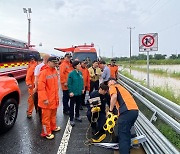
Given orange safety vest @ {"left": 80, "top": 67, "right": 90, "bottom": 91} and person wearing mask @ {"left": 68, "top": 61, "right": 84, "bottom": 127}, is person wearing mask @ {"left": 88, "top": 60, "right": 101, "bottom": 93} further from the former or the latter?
person wearing mask @ {"left": 68, "top": 61, "right": 84, "bottom": 127}

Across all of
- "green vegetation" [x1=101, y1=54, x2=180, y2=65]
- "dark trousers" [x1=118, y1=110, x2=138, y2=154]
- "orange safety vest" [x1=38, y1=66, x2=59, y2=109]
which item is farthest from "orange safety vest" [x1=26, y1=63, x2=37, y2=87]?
"green vegetation" [x1=101, y1=54, x2=180, y2=65]

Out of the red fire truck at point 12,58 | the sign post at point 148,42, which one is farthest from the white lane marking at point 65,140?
the red fire truck at point 12,58

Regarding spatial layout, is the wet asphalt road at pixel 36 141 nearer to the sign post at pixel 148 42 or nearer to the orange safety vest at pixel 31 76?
the orange safety vest at pixel 31 76

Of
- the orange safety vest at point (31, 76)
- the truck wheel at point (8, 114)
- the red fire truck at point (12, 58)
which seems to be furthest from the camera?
the red fire truck at point (12, 58)

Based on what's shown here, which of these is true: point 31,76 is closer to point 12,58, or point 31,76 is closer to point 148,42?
point 148,42

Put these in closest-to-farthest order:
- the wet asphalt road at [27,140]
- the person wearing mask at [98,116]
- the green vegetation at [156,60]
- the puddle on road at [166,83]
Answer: the wet asphalt road at [27,140] < the person wearing mask at [98,116] < the puddle on road at [166,83] < the green vegetation at [156,60]

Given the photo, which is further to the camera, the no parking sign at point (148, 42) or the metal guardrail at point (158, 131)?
the no parking sign at point (148, 42)

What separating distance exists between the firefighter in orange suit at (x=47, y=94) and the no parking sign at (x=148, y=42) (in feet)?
Answer: 12.2

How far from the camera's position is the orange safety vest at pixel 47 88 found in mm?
4953

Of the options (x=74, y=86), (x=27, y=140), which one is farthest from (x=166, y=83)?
(x=27, y=140)

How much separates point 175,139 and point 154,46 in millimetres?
4015

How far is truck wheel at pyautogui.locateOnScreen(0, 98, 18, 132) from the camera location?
17.5ft

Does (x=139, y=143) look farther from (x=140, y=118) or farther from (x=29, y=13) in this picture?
(x=29, y=13)

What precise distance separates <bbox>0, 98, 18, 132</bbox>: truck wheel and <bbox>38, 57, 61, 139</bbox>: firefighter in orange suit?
0.95 metres
